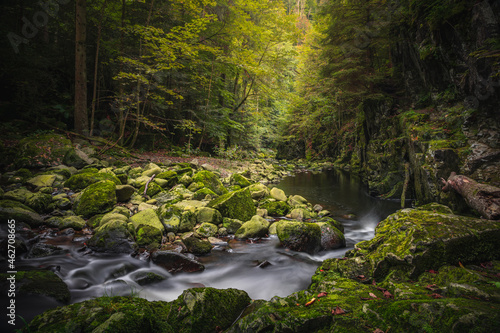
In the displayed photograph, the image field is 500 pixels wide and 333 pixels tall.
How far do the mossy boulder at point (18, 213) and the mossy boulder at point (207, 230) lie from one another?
10.6ft

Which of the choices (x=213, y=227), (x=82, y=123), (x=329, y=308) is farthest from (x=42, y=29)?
(x=329, y=308)

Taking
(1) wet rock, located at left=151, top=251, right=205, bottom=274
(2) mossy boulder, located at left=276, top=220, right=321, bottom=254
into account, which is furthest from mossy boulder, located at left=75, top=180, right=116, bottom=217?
(2) mossy boulder, located at left=276, top=220, right=321, bottom=254

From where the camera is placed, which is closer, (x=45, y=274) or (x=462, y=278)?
(x=462, y=278)

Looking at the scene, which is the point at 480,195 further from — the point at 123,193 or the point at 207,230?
the point at 123,193

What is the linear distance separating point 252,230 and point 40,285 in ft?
12.5

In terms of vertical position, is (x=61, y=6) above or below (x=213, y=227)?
above

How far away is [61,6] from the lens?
11.0 meters

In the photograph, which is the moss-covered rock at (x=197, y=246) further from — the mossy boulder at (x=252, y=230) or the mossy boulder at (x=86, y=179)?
the mossy boulder at (x=86, y=179)

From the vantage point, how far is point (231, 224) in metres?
5.64

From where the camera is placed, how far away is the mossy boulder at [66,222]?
4.59 metres

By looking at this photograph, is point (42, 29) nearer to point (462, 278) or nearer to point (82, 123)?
point (82, 123)

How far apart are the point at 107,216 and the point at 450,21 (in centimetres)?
1058

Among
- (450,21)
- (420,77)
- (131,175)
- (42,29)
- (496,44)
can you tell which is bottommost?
(131,175)

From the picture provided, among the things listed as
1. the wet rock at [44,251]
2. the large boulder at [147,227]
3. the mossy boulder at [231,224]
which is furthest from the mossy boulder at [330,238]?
the wet rock at [44,251]
